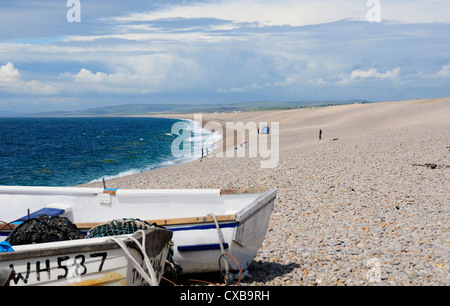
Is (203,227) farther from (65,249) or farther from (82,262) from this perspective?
(65,249)

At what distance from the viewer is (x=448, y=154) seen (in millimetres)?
20797

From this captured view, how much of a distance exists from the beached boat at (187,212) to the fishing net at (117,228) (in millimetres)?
555

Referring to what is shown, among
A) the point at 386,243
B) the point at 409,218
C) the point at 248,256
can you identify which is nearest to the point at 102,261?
the point at 248,256

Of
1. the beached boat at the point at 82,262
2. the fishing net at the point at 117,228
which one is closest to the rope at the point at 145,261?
the beached boat at the point at 82,262

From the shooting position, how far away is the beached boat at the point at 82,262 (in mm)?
4980

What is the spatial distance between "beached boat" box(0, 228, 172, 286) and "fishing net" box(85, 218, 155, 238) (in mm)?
984

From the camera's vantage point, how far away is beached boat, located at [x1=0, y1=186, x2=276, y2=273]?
7344mm

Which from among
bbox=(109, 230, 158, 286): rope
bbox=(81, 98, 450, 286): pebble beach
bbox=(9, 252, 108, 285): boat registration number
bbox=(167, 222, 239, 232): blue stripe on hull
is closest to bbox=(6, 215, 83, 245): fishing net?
bbox=(9, 252, 108, 285): boat registration number

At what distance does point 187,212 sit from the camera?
880cm

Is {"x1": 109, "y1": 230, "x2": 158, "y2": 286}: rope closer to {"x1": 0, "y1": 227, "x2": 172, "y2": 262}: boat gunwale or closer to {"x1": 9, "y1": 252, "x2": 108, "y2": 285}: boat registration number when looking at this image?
{"x1": 0, "y1": 227, "x2": 172, "y2": 262}: boat gunwale

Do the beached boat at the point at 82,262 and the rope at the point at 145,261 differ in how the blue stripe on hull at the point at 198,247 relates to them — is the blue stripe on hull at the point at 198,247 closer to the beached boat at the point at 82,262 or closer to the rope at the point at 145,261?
the rope at the point at 145,261

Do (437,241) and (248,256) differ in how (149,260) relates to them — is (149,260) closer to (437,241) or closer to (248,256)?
(248,256)

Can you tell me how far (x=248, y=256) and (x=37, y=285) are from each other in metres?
4.10

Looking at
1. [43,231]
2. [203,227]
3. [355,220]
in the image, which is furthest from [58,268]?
[355,220]
